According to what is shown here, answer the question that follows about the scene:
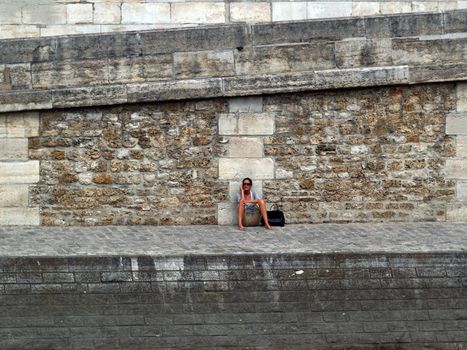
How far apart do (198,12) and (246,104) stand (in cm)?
334

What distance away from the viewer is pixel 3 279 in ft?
30.1

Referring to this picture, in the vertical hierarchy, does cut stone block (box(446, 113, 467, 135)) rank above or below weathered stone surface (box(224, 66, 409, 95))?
below

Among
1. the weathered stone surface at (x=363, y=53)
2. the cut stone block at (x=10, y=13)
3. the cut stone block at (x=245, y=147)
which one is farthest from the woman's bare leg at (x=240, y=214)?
the cut stone block at (x=10, y=13)

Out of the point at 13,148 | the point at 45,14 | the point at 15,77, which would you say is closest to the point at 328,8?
the point at 45,14

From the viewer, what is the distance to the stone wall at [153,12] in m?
14.1

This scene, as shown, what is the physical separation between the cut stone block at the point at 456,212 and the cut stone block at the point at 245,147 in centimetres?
238

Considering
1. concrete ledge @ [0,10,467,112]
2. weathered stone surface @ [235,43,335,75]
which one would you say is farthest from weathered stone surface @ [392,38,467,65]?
weathered stone surface @ [235,43,335,75]

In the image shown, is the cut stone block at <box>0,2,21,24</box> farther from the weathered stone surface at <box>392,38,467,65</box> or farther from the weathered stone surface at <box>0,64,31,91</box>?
the weathered stone surface at <box>392,38,467,65</box>

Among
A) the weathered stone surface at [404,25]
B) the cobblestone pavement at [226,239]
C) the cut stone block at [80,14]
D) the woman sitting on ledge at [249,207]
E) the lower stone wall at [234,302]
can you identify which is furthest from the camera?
the cut stone block at [80,14]

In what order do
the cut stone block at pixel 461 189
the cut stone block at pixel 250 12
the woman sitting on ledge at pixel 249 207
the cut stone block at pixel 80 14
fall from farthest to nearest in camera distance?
the cut stone block at pixel 250 12, the cut stone block at pixel 80 14, the cut stone block at pixel 461 189, the woman sitting on ledge at pixel 249 207

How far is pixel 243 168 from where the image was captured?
11.6 metres

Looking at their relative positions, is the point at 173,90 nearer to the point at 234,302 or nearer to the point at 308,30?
the point at 308,30

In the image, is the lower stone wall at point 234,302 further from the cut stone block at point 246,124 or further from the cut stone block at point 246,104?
the cut stone block at point 246,104

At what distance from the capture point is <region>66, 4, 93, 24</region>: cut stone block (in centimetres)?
1420
